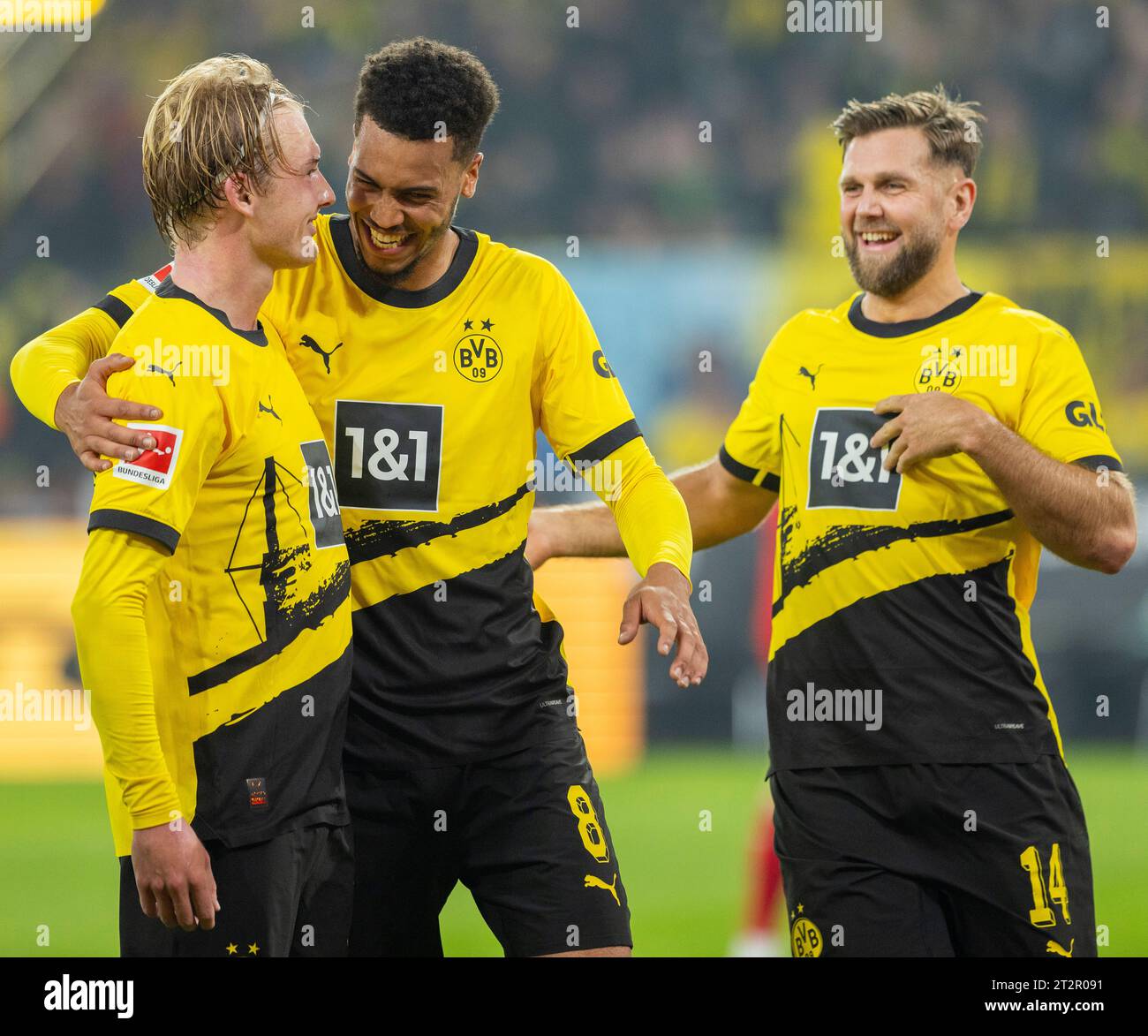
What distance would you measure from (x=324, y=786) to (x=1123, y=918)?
4.76 metres

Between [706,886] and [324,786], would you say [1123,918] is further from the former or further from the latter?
[324,786]

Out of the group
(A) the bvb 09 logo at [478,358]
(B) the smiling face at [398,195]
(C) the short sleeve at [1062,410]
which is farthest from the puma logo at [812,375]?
(B) the smiling face at [398,195]

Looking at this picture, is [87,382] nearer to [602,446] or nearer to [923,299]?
[602,446]

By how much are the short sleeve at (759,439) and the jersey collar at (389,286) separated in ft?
2.56

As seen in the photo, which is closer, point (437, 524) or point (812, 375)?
point (437, 524)

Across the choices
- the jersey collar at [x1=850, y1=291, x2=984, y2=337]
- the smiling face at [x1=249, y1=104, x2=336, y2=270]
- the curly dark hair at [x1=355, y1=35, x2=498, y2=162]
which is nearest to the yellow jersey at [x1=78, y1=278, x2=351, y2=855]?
the smiling face at [x1=249, y1=104, x2=336, y2=270]

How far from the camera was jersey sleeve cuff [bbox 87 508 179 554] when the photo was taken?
99.6 inches

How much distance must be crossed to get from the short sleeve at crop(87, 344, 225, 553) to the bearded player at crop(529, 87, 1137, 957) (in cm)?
112

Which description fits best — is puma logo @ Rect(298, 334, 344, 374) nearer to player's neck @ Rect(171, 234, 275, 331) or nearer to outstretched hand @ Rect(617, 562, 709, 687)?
player's neck @ Rect(171, 234, 275, 331)

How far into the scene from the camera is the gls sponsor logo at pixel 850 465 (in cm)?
345

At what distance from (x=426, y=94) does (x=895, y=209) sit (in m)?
1.15

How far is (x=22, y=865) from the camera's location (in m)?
7.76

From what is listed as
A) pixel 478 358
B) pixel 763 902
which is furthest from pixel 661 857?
pixel 478 358

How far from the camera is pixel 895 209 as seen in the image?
360 centimetres
